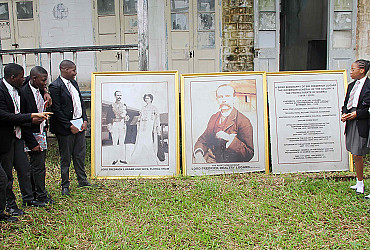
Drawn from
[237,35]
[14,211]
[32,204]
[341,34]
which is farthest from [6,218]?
[341,34]

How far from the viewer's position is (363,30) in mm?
7461

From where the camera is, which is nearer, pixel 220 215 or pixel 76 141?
pixel 220 215

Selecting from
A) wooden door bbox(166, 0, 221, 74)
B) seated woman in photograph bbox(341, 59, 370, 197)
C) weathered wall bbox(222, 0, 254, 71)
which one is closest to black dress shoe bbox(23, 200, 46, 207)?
seated woman in photograph bbox(341, 59, 370, 197)

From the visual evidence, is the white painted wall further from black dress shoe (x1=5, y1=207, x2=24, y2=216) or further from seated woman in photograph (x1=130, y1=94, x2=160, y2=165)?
black dress shoe (x1=5, y1=207, x2=24, y2=216)

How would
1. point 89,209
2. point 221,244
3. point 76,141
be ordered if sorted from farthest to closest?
point 76,141 → point 89,209 → point 221,244

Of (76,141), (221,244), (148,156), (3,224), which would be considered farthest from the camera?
(148,156)

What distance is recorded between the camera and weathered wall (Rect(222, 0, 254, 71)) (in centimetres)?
761

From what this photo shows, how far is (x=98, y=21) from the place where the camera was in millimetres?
7902

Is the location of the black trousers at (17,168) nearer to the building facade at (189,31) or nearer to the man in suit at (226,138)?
the man in suit at (226,138)

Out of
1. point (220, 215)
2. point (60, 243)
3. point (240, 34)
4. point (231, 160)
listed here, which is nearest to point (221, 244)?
point (220, 215)

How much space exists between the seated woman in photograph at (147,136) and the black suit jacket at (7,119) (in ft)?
6.01

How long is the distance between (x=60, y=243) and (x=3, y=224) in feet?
2.68

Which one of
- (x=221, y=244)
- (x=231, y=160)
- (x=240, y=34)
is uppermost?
(x=240, y=34)

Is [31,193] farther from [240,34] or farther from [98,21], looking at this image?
[240,34]
